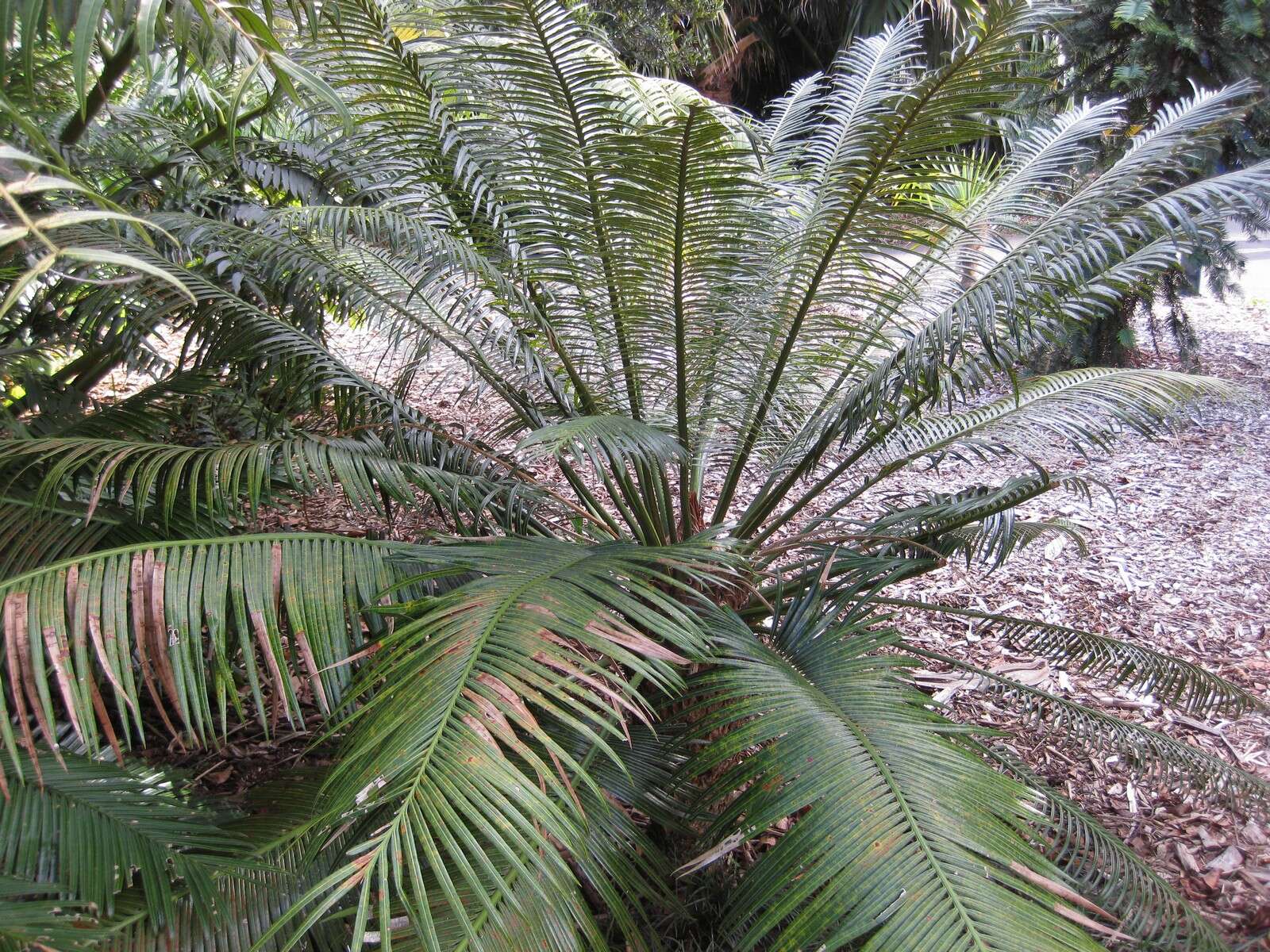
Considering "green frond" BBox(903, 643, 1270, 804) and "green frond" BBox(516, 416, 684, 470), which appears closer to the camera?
"green frond" BBox(516, 416, 684, 470)

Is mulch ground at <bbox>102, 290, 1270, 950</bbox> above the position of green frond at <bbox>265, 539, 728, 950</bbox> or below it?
below

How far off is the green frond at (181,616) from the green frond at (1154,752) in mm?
1102

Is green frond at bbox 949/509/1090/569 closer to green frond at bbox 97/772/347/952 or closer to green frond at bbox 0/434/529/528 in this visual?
green frond at bbox 0/434/529/528

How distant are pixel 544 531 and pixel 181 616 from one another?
3.04 feet

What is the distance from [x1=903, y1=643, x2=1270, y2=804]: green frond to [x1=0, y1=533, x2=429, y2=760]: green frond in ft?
3.62

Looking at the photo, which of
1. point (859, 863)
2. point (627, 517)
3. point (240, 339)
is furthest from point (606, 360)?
point (859, 863)

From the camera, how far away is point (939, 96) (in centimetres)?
143

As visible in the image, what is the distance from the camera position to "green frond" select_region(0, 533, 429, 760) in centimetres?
108

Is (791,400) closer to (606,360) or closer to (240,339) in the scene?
(606,360)

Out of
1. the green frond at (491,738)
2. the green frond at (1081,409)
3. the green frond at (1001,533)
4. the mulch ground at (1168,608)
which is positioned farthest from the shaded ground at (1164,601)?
the green frond at (491,738)

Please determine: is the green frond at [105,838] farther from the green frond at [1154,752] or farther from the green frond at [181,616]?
the green frond at [1154,752]

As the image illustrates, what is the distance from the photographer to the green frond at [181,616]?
3.53ft

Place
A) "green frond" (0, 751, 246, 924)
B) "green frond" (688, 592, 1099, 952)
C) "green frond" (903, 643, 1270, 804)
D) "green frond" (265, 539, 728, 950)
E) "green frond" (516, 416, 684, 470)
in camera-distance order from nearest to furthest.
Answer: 1. "green frond" (265, 539, 728, 950)
2. "green frond" (688, 592, 1099, 952)
3. "green frond" (0, 751, 246, 924)
4. "green frond" (516, 416, 684, 470)
5. "green frond" (903, 643, 1270, 804)

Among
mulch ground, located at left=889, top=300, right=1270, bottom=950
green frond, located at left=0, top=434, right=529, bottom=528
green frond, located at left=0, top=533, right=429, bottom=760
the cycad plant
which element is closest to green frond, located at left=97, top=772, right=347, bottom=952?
the cycad plant
